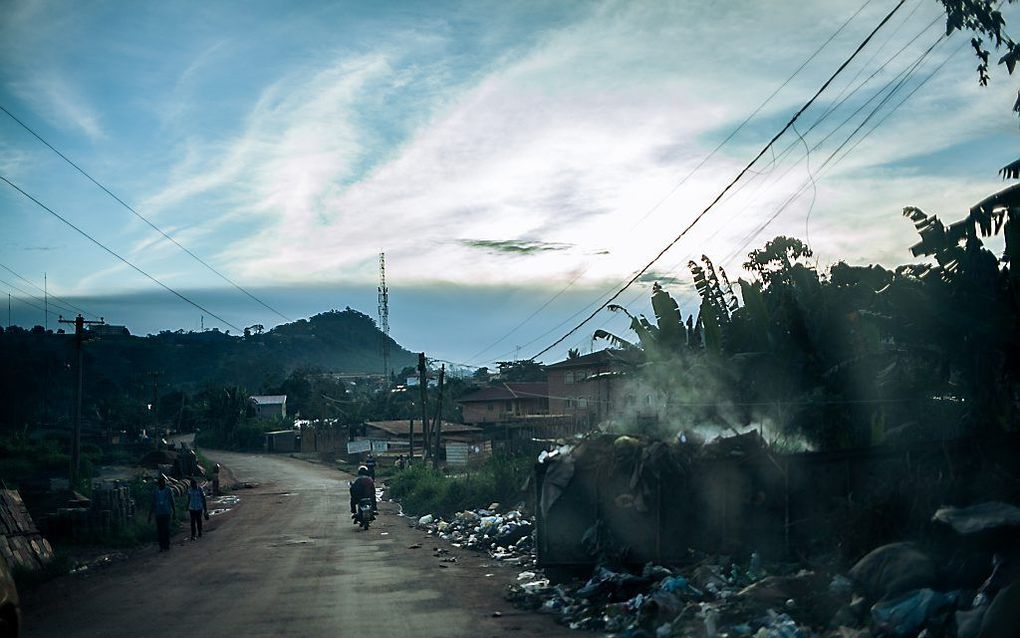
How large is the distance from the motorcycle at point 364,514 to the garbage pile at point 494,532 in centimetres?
199

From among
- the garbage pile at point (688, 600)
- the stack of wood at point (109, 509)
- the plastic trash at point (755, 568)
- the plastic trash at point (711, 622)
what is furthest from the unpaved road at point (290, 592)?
the plastic trash at point (755, 568)

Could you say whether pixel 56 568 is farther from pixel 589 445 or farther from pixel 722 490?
pixel 722 490

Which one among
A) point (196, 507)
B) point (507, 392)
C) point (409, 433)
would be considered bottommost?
point (196, 507)

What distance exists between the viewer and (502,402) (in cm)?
6612

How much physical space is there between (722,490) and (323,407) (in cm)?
7728

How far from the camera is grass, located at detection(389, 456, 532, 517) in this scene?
2438 centimetres

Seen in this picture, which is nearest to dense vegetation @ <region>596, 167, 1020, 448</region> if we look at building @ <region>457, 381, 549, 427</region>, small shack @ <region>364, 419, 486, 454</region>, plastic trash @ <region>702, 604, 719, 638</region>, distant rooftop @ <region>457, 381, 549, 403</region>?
plastic trash @ <region>702, 604, 719, 638</region>

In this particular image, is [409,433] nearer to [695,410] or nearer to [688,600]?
[695,410]

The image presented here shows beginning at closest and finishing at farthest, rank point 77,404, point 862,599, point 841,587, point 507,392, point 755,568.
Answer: point 862,599, point 841,587, point 755,568, point 77,404, point 507,392

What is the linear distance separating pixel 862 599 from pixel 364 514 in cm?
1898

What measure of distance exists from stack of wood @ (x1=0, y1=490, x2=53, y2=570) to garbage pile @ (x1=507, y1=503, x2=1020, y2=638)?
1099cm

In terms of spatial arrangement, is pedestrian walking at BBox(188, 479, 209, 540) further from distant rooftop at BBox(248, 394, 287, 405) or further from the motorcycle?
distant rooftop at BBox(248, 394, 287, 405)

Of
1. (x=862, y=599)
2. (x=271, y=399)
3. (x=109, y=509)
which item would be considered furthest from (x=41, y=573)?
(x=271, y=399)

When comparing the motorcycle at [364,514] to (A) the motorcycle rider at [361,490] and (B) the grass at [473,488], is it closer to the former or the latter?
(A) the motorcycle rider at [361,490]
